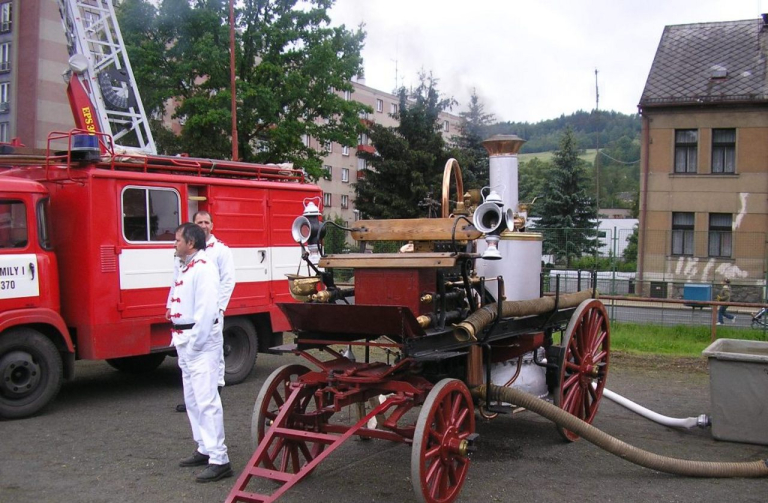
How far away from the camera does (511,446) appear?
6.84 m

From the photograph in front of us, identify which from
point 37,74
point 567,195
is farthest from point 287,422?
point 37,74

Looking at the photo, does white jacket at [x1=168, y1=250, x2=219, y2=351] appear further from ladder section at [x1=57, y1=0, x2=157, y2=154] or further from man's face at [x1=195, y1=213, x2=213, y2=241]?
ladder section at [x1=57, y1=0, x2=157, y2=154]

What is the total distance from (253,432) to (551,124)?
48.9 meters

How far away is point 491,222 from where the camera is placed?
533 cm

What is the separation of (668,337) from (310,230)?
9.85m

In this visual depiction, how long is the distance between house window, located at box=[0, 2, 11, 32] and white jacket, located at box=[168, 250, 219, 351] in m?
44.1

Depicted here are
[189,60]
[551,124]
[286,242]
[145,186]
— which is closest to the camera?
[145,186]

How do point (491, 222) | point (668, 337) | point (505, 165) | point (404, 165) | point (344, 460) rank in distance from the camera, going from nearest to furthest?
1. point (491, 222)
2. point (344, 460)
3. point (505, 165)
4. point (668, 337)
5. point (404, 165)

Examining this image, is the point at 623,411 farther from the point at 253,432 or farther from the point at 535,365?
the point at 253,432

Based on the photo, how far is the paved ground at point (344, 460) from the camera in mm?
5520

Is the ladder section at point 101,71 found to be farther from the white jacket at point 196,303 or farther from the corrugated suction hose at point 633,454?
the corrugated suction hose at point 633,454

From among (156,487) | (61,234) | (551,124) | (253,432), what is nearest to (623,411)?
(253,432)

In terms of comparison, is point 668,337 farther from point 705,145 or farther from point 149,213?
→ point 705,145

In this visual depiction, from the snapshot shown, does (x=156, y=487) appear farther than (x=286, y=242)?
No
